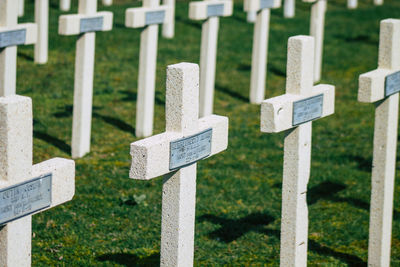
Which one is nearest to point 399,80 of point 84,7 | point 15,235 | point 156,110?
point 15,235

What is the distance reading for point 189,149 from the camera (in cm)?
480

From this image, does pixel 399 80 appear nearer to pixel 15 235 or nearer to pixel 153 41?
pixel 15 235

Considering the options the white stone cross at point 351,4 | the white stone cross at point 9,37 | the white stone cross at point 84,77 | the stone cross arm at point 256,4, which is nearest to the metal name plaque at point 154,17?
the white stone cross at point 84,77

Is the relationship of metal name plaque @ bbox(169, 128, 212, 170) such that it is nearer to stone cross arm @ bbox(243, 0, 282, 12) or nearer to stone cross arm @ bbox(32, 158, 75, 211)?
stone cross arm @ bbox(32, 158, 75, 211)

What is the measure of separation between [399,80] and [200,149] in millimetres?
2229

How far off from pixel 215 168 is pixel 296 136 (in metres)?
3.66

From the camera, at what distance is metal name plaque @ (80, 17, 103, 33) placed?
9.19 metres

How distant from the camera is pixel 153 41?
33.5 ft

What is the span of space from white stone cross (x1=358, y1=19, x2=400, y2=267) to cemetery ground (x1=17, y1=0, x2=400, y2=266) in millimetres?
389

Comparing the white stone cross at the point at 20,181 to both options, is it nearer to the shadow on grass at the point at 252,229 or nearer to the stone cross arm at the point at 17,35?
the shadow on grass at the point at 252,229

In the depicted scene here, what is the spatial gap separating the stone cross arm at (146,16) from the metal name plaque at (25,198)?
5.76m

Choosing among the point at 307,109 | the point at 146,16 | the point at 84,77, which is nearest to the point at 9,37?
the point at 84,77

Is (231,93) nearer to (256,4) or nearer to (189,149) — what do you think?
(256,4)

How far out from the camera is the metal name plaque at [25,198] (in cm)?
397
